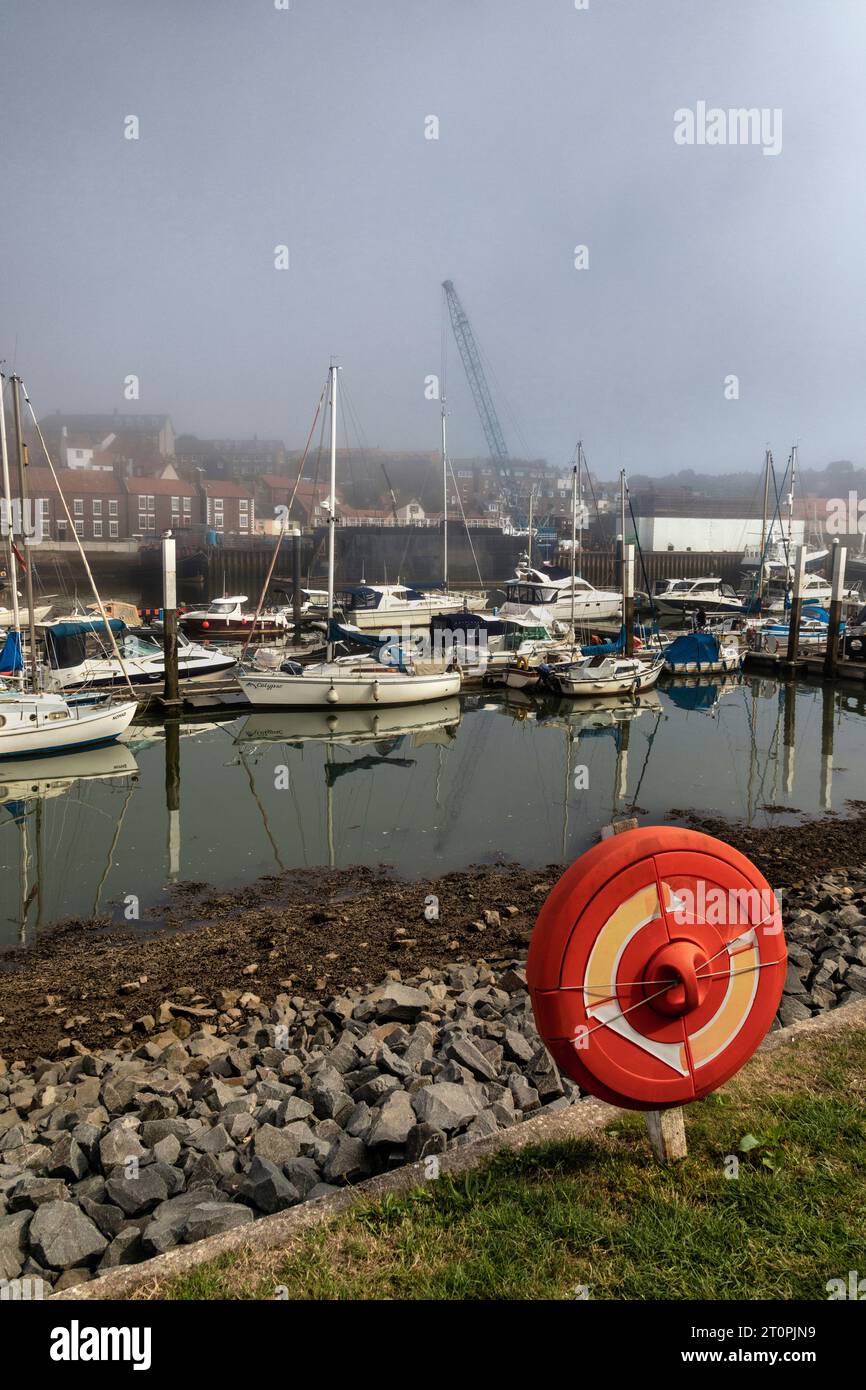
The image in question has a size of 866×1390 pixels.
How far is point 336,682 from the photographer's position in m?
28.1

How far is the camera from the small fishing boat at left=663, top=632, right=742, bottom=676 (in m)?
36.7

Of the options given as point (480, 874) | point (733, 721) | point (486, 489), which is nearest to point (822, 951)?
point (480, 874)

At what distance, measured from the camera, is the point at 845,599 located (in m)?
56.4

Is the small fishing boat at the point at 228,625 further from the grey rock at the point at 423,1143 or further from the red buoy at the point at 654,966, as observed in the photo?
the red buoy at the point at 654,966

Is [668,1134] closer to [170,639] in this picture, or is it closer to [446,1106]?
[446,1106]

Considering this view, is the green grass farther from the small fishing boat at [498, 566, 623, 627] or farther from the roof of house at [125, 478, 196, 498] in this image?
the roof of house at [125, 478, 196, 498]

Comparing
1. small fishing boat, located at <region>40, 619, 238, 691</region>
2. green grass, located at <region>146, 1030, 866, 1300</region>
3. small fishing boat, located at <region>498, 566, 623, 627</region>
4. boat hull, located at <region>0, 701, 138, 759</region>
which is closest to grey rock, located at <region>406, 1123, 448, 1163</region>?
green grass, located at <region>146, 1030, 866, 1300</region>

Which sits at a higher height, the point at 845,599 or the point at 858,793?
the point at 845,599

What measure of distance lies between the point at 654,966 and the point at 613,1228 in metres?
1.07

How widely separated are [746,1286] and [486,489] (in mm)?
186764

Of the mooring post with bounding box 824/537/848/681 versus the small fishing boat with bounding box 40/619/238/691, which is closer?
the small fishing boat with bounding box 40/619/238/691

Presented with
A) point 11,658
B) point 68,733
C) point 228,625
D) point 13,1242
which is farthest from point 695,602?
point 13,1242

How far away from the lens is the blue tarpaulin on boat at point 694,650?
36688 millimetres

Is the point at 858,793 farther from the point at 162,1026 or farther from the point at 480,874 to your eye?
the point at 162,1026
